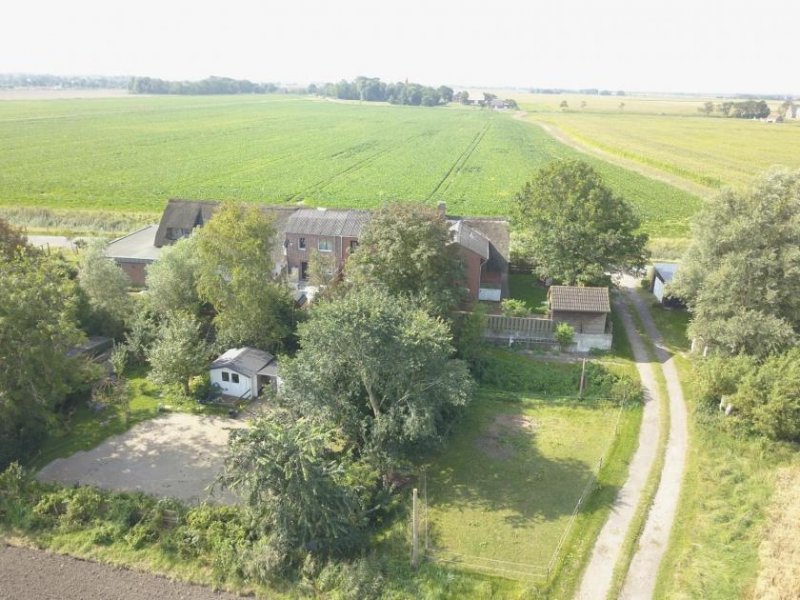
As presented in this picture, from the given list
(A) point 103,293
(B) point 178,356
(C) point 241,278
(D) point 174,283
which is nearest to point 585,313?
(C) point 241,278

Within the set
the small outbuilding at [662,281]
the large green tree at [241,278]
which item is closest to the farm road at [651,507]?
the small outbuilding at [662,281]

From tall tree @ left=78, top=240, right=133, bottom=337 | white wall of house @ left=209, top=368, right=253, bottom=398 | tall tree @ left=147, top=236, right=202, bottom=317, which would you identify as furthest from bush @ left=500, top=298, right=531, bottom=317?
tall tree @ left=78, top=240, right=133, bottom=337

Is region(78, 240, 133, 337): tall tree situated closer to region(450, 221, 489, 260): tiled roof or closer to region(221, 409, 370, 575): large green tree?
region(221, 409, 370, 575): large green tree

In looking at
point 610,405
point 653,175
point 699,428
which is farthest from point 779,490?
point 653,175

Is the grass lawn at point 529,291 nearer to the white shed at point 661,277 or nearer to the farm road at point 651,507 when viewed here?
the white shed at point 661,277

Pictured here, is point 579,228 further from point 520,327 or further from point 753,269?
point 753,269
